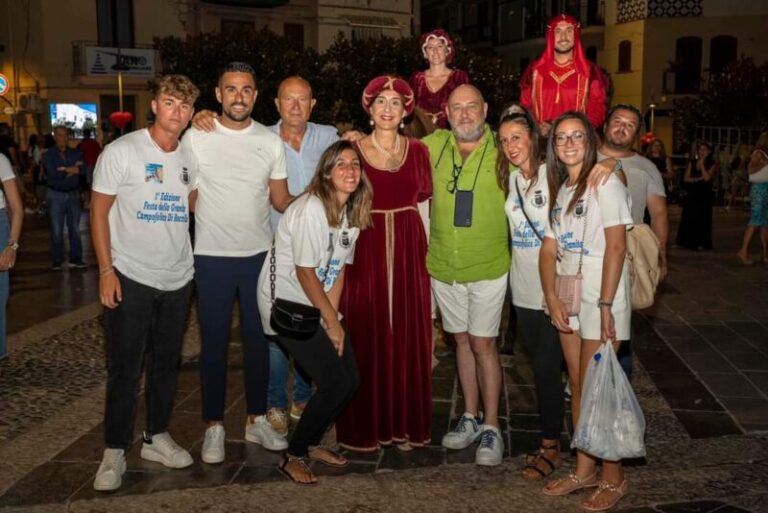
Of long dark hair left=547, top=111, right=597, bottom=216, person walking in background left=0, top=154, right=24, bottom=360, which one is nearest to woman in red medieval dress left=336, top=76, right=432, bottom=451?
long dark hair left=547, top=111, right=597, bottom=216

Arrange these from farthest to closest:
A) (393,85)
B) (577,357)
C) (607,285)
→ (393,85) < (577,357) < (607,285)

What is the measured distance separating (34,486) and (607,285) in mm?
3112

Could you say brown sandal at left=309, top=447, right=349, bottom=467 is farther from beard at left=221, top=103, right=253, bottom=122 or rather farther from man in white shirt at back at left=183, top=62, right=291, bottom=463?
beard at left=221, top=103, right=253, bottom=122

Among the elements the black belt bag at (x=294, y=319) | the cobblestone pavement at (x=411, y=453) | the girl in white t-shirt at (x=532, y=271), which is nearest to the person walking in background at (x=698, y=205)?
the cobblestone pavement at (x=411, y=453)

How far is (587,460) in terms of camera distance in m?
4.54

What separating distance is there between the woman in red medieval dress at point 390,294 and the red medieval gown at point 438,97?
4.35 feet

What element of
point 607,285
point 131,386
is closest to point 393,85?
point 607,285

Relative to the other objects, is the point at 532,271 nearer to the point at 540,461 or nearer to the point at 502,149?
the point at 502,149

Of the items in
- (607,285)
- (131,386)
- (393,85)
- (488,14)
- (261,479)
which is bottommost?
(261,479)

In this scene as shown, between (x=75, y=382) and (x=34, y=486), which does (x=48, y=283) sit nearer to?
(x=75, y=382)

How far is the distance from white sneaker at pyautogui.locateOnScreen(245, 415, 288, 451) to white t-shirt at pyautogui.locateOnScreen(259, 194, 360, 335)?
2.75ft

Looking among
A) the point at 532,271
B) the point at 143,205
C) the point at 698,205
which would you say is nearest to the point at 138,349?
the point at 143,205

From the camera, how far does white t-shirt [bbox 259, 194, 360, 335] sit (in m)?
4.40

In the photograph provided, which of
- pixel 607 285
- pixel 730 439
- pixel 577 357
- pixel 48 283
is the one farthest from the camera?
pixel 48 283
